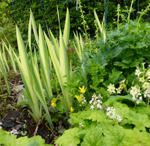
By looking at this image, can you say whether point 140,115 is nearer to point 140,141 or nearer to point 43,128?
point 140,141

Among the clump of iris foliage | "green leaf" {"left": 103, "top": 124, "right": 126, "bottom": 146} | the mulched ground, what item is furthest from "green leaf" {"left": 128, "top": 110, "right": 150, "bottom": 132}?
the mulched ground

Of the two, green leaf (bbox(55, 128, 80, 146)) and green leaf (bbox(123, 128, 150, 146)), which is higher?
green leaf (bbox(123, 128, 150, 146))

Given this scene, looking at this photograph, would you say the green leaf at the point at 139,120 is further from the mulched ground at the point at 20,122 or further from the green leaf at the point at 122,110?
the mulched ground at the point at 20,122

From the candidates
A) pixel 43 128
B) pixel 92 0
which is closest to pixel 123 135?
pixel 43 128

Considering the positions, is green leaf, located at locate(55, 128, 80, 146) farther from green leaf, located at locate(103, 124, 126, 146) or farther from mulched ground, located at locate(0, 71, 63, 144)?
mulched ground, located at locate(0, 71, 63, 144)

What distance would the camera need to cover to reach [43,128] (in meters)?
1.13

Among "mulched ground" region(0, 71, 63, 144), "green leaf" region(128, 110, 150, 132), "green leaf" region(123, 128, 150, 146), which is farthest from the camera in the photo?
"mulched ground" region(0, 71, 63, 144)

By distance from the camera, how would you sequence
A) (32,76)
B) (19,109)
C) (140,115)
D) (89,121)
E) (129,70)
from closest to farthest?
(140,115) → (89,121) → (32,76) → (129,70) → (19,109)

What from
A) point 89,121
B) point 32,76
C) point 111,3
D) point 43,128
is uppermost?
point 111,3

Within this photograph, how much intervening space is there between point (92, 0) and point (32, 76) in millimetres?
5026

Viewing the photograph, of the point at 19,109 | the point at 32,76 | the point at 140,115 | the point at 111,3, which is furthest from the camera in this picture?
the point at 111,3

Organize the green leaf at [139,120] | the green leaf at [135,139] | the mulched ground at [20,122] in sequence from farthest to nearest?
the mulched ground at [20,122] < the green leaf at [139,120] < the green leaf at [135,139]

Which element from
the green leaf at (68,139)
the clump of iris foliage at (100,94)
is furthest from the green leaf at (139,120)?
the green leaf at (68,139)

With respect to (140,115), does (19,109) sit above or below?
below
